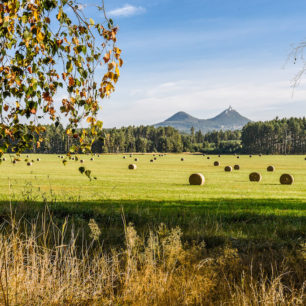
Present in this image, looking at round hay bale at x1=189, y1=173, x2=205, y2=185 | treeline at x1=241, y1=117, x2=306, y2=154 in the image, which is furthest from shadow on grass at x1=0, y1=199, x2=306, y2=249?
treeline at x1=241, y1=117, x2=306, y2=154

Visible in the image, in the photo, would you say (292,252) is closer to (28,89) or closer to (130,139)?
(28,89)

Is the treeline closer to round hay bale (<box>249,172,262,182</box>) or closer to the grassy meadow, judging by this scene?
round hay bale (<box>249,172,262,182</box>)

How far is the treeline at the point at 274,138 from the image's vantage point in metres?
174

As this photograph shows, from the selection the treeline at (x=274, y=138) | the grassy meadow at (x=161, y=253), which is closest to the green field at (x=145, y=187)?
the grassy meadow at (x=161, y=253)

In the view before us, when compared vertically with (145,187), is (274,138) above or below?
above

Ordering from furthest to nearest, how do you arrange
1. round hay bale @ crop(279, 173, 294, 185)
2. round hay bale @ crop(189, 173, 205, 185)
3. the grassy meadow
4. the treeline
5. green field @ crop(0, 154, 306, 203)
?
the treeline, round hay bale @ crop(279, 173, 294, 185), round hay bale @ crop(189, 173, 205, 185), green field @ crop(0, 154, 306, 203), the grassy meadow

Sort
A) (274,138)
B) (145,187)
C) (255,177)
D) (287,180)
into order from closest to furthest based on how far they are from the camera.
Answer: (145,187) < (287,180) < (255,177) < (274,138)

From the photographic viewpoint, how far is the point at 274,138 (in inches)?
6993

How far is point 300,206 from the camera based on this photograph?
16.8 metres

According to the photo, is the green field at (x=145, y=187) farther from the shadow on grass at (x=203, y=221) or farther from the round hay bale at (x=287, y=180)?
the shadow on grass at (x=203, y=221)

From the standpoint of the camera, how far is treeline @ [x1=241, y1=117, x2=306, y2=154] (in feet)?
570

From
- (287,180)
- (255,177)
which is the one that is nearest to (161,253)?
(287,180)

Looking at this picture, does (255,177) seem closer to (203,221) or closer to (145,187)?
(145,187)

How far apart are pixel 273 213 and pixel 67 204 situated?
8309mm
